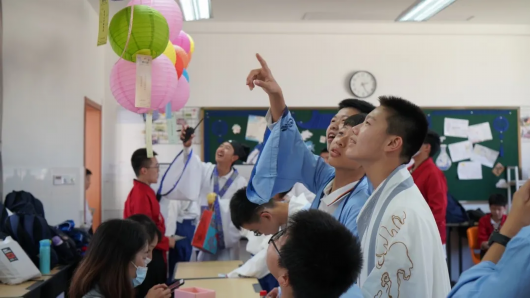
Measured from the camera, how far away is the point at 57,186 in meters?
4.61

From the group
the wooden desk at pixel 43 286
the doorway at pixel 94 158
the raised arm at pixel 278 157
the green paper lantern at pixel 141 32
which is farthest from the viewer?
the doorway at pixel 94 158

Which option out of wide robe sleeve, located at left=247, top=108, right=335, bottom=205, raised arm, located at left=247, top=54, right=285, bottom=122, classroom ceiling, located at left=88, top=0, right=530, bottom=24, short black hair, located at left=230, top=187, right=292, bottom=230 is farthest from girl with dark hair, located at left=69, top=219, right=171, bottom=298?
classroom ceiling, located at left=88, top=0, right=530, bottom=24

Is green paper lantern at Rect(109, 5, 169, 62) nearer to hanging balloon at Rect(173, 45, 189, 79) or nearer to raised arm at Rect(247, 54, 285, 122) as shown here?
hanging balloon at Rect(173, 45, 189, 79)

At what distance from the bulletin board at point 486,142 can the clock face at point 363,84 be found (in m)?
0.72

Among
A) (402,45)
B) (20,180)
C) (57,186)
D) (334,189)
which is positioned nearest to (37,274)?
(20,180)

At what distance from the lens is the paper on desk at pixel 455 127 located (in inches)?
262

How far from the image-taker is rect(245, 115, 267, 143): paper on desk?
6.46 metres

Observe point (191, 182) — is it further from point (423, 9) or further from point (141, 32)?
point (423, 9)

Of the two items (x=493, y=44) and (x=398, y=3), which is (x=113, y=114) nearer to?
(x=398, y=3)

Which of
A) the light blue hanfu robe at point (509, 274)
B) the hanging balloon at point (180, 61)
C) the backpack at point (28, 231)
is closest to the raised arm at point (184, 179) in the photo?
the hanging balloon at point (180, 61)

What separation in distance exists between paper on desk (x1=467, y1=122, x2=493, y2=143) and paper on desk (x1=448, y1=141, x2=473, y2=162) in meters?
0.09

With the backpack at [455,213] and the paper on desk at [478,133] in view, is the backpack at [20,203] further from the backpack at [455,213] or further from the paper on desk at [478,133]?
the paper on desk at [478,133]

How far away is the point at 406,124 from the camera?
1.60 metres

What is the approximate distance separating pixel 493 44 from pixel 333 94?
211 centimetres
